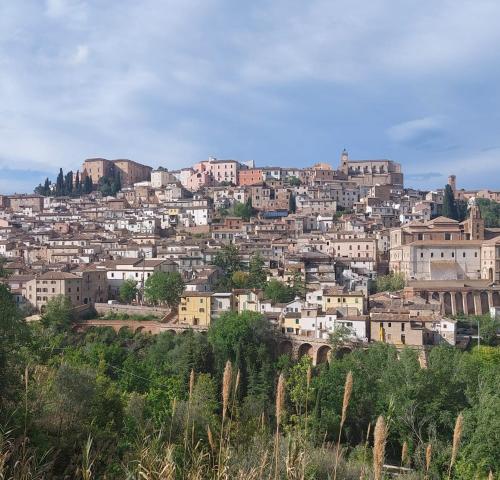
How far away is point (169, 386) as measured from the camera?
64.5 feet

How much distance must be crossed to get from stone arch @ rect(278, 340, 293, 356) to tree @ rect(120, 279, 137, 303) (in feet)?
37.8

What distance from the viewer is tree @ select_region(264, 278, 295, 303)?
32.3 metres

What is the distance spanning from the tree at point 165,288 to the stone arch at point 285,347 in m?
7.82

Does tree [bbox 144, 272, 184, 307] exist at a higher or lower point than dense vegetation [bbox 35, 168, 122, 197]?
lower

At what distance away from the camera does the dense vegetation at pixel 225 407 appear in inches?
129

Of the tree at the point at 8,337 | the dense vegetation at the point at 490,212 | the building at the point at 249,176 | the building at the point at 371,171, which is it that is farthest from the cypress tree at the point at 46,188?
the tree at the point at 8,337

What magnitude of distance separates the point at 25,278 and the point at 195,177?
1777 inches

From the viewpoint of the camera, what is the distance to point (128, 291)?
34.8 meters

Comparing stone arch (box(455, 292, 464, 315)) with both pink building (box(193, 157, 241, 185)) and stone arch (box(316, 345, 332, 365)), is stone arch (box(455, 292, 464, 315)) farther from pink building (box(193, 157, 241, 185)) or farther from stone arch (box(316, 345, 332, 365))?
pink building (box(193, 157, 241, 185))

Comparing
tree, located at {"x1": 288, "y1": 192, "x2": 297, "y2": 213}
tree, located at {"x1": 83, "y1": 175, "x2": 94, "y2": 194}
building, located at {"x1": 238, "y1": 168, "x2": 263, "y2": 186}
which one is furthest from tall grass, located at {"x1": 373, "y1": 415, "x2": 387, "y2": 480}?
tree, located at {"x1": 83, "y1": 175, "x2": 94, "y2": 194}

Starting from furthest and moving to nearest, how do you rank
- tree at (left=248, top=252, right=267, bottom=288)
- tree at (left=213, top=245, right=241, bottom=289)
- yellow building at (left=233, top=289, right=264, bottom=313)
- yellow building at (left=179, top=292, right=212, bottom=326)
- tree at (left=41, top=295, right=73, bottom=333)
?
tree at (left=213, top=245, right=241, bottom=289), tree at (left=248, top=252, right=267, bottom=288), yellow building at (left=233, top=289, right=264, bottom=313), yellow building at (left=179, top=292, right=212, bottom=326), tree at (left=41, top=295, right=73, bottom=333)

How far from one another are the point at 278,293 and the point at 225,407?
1171 inches

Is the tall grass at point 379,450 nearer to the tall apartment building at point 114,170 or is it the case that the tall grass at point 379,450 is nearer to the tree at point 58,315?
the tree at point 58,315

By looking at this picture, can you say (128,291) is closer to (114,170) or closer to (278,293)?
(278,293)
